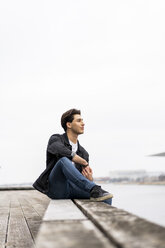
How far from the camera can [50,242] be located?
0.82m

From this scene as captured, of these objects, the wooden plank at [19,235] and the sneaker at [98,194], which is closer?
the wooden plank at [19,235]

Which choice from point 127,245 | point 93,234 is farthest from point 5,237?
point 127,245

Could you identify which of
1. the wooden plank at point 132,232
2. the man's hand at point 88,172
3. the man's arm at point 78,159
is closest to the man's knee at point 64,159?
the man's arm at point 78,159

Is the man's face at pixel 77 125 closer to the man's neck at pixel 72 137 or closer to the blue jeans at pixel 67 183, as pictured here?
the man's neck at pixel 72 137

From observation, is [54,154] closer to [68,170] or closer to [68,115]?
[68,170]

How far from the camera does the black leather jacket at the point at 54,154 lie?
2477 mm

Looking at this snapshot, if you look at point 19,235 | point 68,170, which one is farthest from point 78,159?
point 19,235

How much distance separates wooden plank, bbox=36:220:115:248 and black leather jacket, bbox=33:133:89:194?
136cm

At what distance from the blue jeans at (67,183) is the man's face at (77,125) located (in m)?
0.45

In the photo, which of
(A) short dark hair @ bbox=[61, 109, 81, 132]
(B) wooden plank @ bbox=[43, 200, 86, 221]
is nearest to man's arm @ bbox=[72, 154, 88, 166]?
(A) short dark hair @ bbox=[61, 109, 81, 132]

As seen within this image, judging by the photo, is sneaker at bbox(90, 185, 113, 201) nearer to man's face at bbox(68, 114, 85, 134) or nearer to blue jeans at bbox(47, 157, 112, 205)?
blue jeans at bbox(47, 157, 112, 205)

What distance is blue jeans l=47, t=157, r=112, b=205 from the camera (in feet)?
7.50

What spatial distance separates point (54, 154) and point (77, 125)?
0.41 m

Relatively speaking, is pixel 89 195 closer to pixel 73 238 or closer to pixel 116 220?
pixel 116 220
